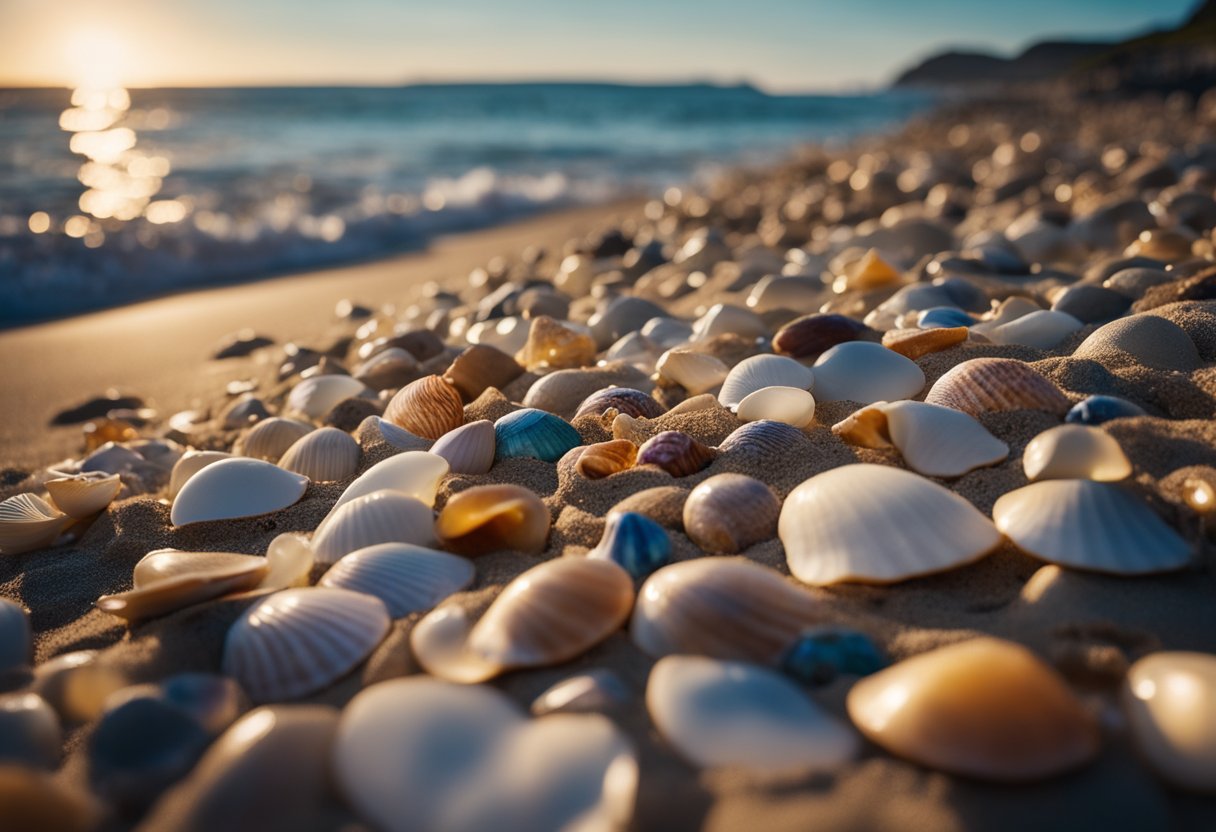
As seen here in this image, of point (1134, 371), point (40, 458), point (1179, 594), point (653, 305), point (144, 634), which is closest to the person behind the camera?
point (1179, 594)

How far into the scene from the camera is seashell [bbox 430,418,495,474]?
186 centimetres

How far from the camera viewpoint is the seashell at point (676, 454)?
1.73 m

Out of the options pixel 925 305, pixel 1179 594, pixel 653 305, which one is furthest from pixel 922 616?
pixel 653 305

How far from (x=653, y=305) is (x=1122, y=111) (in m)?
14.0

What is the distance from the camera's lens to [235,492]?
1.83m

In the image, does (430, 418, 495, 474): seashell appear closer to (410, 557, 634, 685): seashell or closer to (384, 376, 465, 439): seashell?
(384, 376, 465, 439): seashell

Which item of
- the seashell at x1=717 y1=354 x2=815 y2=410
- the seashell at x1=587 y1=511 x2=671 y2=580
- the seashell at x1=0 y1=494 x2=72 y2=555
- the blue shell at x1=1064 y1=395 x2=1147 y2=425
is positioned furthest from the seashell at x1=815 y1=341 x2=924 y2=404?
the seashell at x1=0 y1=494 x2=72 y2=555

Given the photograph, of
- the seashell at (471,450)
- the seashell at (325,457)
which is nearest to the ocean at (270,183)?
the seashell at (325,457)

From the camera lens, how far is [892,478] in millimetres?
1402

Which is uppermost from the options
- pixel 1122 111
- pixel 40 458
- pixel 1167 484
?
pixel 1122 111

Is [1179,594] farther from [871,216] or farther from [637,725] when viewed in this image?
[871,216]

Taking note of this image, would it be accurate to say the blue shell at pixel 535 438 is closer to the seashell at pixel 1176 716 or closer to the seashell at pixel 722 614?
the seashell at pixel 722 614

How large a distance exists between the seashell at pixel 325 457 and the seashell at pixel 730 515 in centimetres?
95

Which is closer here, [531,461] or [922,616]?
[922,616]
